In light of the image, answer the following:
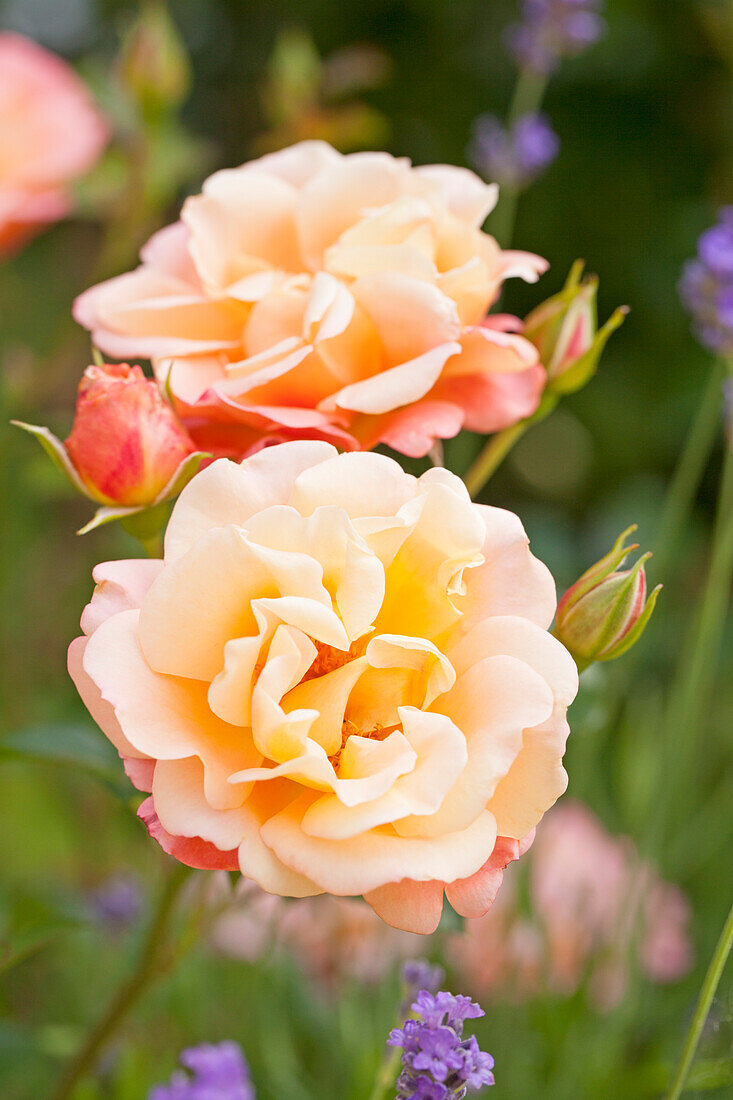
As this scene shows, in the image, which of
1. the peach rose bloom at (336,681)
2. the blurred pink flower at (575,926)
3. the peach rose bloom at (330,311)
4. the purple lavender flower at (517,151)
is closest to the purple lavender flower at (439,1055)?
the peach rose bloom at (336,681)

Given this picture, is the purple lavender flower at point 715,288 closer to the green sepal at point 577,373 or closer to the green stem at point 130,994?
the green sepal at point 577,373

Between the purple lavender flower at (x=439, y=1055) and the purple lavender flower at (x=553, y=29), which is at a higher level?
the purple lavender flower at (x=553, y=29)

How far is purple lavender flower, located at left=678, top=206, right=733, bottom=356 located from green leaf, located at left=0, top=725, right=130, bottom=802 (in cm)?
27

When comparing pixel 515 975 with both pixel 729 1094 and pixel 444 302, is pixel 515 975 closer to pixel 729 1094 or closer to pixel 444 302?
pixel 729 1094

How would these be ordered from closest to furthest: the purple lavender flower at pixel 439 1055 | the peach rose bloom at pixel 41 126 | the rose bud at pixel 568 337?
the purple lavender flower at pixel 439 1055, the rose bud at pixel 568 337, the peach rose bloom at pixel 41 126

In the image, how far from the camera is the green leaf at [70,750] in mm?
320

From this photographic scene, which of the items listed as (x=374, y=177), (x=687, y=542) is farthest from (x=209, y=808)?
(x=687, y=542)

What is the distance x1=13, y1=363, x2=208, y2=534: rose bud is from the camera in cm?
24

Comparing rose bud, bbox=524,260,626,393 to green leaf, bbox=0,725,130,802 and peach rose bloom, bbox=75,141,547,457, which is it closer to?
peach rose bloom, bbox=75,141,547,457

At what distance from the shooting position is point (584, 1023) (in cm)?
46

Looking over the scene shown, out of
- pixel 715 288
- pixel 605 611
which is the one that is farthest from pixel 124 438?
pixel 715 288

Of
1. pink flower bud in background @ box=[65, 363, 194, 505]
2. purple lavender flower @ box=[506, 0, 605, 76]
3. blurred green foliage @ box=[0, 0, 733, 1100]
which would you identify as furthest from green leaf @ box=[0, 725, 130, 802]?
purple lavender flower @ box=[506, 0, 605, 76]

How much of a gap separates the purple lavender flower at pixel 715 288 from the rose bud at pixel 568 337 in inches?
3.2

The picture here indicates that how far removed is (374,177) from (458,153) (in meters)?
0.84
